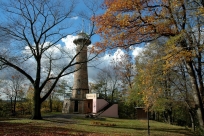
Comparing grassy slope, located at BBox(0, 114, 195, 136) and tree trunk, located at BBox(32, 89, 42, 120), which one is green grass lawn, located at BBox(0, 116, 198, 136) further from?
tree trunk, located at BBox(32, 89, 42, 120)

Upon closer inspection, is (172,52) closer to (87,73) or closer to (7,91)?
(87,73)

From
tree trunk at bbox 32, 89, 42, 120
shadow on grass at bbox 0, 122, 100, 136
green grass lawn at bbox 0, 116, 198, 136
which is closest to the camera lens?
shadow on grass at bbox 0, 122, 100, 136

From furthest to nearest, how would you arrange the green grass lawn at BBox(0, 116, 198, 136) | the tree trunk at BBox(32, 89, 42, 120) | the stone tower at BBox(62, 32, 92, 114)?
the stone tower at BBox(62, 32, 92, 114)
the tree trunk at BBox(32, 89, 42, 120)
the green grass lawn at BBox(0, 116, 198, 136)

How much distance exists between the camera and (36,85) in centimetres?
1838

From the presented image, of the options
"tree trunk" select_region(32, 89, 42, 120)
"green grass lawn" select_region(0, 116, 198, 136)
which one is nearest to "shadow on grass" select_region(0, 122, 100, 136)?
"green grass lawn" select_region(0, 116, 198, 136)

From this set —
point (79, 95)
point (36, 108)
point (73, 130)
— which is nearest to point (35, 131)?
point (73, 130)

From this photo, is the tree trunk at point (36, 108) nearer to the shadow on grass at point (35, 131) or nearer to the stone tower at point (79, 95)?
the shadow on grass at point (35, 131)

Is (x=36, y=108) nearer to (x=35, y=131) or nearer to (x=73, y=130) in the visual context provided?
(x=73, y=130)

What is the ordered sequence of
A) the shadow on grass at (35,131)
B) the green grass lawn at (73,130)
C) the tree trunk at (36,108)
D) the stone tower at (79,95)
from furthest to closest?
the stone tower at (79,95), the tree trunk at (36,108), the green grass lawn at (73,130), the shadow on grass at (35,131)

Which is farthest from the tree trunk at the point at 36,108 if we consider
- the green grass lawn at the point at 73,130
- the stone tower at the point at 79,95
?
the stone tower at the point at 79,95

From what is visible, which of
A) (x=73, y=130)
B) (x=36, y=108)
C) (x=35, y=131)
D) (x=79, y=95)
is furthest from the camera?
(x=79, y=95)

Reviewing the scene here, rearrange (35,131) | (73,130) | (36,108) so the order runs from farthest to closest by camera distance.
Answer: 1. (36,108)
2. (73,130)
3. (35,131)

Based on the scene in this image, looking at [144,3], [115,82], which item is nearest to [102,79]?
[115,82]

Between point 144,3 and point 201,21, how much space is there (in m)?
2.53
